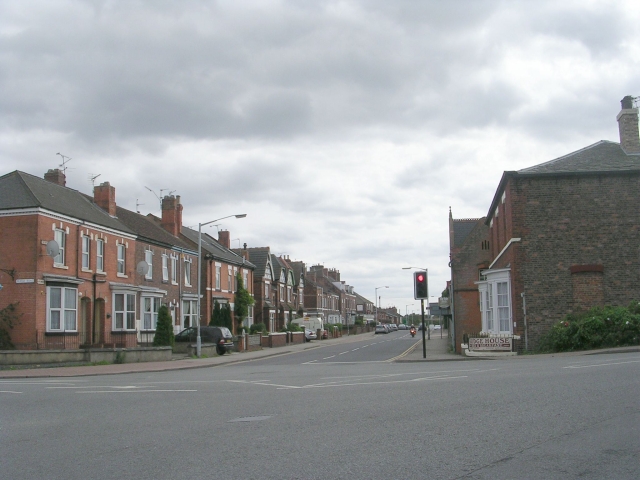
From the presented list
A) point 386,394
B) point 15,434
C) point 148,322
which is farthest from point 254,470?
point 148,322

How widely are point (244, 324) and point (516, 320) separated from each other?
33923 millimetres

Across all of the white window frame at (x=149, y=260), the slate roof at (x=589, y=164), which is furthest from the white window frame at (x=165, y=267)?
the slate roof at (x=589, y=164)

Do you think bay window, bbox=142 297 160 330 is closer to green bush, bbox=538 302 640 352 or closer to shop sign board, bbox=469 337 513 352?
shop sign board, bbox=469 337 513 352

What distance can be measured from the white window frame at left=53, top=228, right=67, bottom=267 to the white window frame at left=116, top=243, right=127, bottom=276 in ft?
17.5

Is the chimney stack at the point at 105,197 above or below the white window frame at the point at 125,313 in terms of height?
above

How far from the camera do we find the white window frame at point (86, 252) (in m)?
34.5

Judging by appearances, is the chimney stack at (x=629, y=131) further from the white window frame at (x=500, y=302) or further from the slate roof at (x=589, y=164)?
the white window frame at (x=500, y=302)

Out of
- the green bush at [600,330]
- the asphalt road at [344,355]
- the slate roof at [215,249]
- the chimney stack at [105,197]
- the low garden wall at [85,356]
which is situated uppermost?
the chimney stack at [105,197]

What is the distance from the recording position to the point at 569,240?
2856cm

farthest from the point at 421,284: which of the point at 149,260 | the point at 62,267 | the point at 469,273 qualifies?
the point at 149,260

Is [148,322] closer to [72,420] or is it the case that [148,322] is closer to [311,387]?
[311,387]

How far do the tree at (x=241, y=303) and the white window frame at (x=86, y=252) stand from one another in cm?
2152

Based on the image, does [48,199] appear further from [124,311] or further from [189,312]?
[189,312]

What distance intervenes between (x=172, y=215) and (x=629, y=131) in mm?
32270
